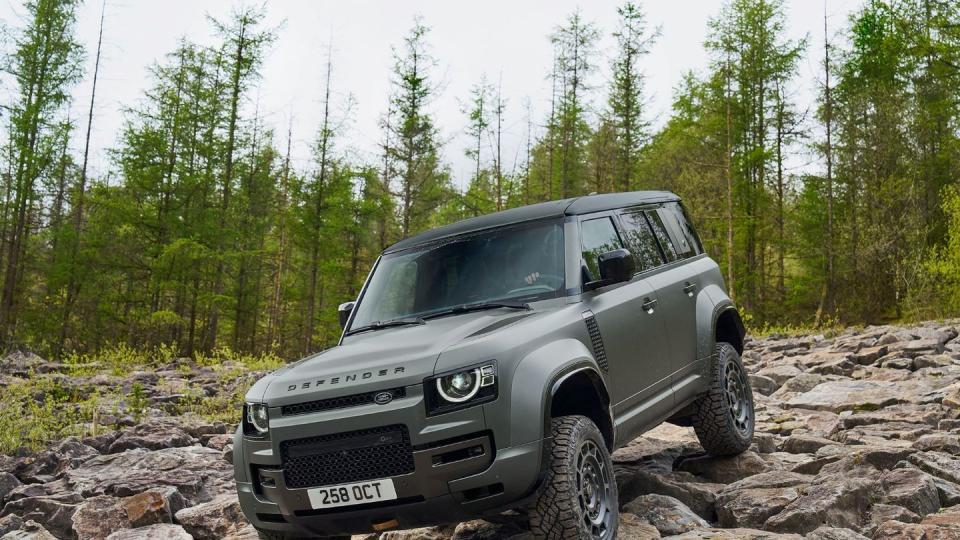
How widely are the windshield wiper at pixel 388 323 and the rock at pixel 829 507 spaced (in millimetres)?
2417

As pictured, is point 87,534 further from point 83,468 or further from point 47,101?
point 47,101

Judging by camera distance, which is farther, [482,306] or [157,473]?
[157,473]

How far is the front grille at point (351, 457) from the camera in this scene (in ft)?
12.0

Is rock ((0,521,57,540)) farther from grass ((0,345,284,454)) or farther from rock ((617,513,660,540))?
rock ((617,513,660,540))

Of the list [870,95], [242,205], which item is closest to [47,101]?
[242,205]

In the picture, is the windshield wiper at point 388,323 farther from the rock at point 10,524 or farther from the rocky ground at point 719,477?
the rock at point 10,524

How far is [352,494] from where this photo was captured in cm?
371

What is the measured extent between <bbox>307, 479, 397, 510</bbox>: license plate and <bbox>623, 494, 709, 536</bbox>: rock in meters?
1.98

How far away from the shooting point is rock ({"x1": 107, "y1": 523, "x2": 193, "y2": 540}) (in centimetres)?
560

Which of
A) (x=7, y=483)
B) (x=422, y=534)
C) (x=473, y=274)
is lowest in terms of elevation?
(x=7, y=483)

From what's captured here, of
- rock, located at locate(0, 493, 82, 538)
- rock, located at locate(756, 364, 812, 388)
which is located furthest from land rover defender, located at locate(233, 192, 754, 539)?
rock, located at locate(756, 364, 812, 388)

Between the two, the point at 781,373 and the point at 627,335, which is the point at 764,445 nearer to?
the point at 627,335

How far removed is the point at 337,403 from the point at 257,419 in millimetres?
558

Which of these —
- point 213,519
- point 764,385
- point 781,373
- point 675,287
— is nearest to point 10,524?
point 213,519
